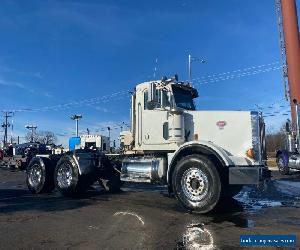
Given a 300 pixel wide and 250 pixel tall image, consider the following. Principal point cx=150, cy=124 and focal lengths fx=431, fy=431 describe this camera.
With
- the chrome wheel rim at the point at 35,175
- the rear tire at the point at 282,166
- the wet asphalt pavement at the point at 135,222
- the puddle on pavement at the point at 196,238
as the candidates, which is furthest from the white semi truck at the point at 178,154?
the rear tire at the point at 282,166

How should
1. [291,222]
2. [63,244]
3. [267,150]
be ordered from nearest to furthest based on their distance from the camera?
[63,244], [291,222], [267,150]

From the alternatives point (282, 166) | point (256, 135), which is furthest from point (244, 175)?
point (282, 166)

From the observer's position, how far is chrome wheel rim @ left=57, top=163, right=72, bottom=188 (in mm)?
14202

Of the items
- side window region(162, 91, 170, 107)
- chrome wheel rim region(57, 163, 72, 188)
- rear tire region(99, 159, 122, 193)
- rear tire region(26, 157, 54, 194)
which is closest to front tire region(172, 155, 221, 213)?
side window region(162, 91, 170, 107)

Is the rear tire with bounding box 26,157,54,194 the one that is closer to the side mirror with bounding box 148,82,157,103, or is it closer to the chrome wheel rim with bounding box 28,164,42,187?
the chrome wheel rim with bounding box 28,164,42,187

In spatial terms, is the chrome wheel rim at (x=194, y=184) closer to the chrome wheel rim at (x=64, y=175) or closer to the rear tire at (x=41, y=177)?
the chrome wheel rim at (x=64, y=175)

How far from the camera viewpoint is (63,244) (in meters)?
7.16

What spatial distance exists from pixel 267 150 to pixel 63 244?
635 centimetres

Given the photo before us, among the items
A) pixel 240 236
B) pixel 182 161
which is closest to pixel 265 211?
pixel 182 161

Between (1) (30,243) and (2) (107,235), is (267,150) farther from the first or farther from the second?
(1) (30,243)

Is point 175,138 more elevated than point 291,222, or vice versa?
point 175,138

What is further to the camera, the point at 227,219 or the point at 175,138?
the point at 175,138

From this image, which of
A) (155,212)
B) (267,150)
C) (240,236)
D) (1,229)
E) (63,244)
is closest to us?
(63,244)

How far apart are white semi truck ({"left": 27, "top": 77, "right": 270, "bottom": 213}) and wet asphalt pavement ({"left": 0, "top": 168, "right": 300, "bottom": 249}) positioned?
68cm
